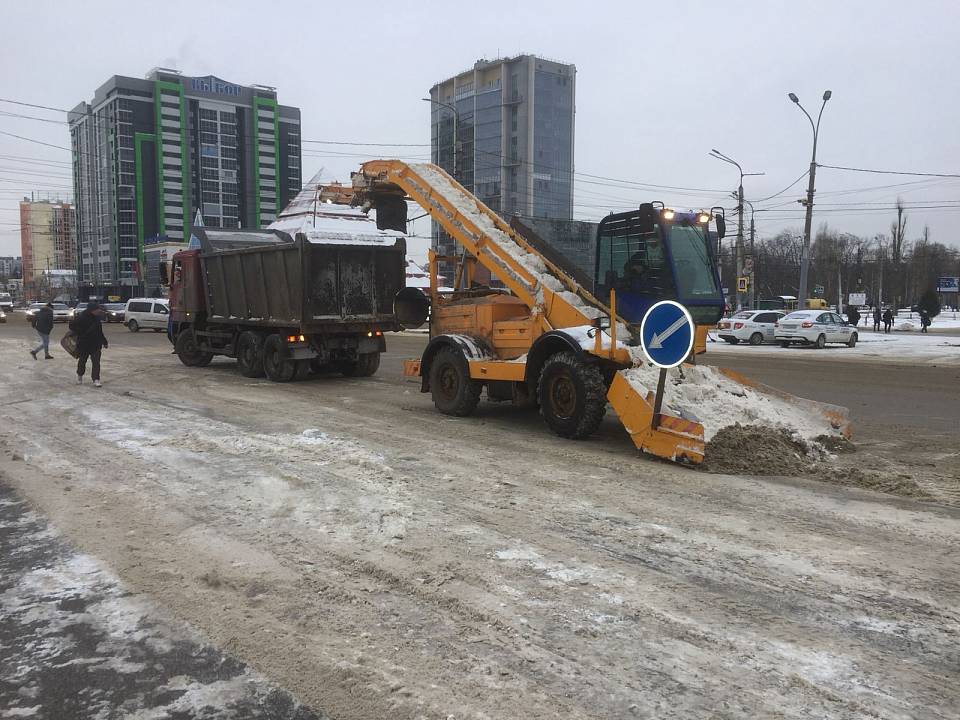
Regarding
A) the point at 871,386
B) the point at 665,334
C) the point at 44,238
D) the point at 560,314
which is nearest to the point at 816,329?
the point at 871,386

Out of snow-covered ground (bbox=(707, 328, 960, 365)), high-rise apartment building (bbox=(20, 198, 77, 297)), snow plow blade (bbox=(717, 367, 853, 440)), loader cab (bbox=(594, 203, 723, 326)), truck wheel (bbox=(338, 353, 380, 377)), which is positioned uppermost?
high-rise apartment building (bbox=(20, 198, 77, 297))

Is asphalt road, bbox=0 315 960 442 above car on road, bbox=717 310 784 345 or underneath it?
underneath

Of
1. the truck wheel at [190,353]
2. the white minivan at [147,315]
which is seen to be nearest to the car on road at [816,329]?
the truck wheel at [190,353]

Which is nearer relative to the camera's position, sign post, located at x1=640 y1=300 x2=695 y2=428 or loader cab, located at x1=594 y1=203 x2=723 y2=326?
sign post, located at x1=640 y1=300 x2=695 y2=428

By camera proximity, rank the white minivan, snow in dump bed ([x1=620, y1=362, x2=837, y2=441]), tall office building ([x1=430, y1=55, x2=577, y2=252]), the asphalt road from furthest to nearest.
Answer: tall office building ([x1=430, y1=55, x2=577, y2=252]), the white minivan, the asphalt road, snow in dump bed ([x1=620, y1=362, x2=837, y2=441])

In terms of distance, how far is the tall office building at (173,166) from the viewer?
107 meters

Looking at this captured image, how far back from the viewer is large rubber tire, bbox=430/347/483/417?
1015 centimetres

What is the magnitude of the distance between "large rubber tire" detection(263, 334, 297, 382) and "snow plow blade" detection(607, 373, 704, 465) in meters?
8.60

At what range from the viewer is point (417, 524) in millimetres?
5348

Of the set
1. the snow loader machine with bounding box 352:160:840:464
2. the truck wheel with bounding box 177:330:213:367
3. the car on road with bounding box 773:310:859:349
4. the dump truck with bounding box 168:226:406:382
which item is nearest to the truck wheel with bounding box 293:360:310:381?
the dump truck with bounding box 168:226:406:382

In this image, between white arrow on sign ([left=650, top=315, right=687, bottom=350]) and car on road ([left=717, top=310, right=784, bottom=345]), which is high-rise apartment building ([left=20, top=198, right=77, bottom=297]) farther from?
white arrow on sign ([left=650, top=315, right=687, bottom=350])

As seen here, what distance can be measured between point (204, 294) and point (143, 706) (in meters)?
15.7

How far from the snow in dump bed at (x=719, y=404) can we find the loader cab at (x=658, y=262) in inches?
36.8

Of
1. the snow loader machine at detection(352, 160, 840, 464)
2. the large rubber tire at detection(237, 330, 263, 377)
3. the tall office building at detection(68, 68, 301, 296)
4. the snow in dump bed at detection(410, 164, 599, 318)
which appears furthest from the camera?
the tall office building at detection(68, 68, 301, 296)
